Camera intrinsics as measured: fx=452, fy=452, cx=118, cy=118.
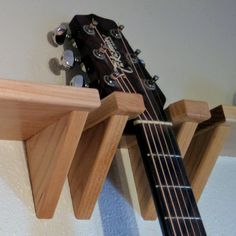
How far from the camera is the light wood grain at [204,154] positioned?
75cm

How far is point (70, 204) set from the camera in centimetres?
70

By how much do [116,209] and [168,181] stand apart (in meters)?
0.13

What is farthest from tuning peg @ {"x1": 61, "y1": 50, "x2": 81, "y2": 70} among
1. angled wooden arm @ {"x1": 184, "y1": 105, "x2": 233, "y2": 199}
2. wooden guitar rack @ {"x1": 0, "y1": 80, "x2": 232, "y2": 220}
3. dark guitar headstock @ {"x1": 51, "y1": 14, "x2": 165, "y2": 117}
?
angled wooden arm @ {"x1": 184, "y1": 105, "x2": 233, "y2": 199}

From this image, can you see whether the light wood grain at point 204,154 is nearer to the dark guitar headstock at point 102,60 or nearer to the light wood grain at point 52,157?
the dark guitar headstock at point 102,60

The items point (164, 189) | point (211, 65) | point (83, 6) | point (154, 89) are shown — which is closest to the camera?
point (164, 189)

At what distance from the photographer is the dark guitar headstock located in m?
0.70

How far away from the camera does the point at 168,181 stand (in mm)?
656

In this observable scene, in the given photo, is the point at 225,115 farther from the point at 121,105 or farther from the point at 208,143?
the point at 121,105

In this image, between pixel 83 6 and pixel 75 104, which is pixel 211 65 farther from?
pixel 75 104

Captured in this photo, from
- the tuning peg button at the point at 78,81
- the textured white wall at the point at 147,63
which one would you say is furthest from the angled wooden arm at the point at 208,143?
the tuning peg button at the point at 78,81

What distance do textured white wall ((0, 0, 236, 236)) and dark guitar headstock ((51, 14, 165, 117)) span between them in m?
0.07

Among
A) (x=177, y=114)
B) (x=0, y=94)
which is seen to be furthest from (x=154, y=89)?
(x=0, y=94)

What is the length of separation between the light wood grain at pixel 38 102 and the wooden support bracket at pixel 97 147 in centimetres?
5

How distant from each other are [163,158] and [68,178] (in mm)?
156
